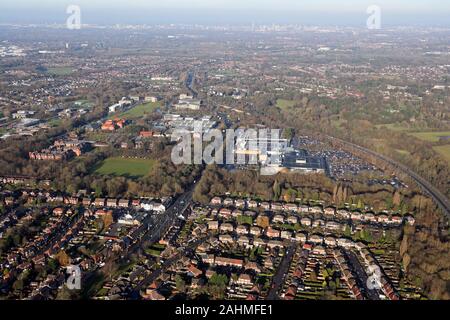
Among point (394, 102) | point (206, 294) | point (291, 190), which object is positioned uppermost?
point (394, 102)

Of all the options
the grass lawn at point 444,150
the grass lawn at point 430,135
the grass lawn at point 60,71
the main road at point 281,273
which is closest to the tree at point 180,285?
the main road at point 281,273

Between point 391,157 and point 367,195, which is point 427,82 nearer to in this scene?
point 391,157

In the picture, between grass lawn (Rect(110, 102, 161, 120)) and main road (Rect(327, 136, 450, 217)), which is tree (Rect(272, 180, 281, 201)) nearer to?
main road (Rect(327, 136, 450, 217))

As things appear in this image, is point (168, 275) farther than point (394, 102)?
No

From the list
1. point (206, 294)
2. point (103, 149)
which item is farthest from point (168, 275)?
point (103, 149)

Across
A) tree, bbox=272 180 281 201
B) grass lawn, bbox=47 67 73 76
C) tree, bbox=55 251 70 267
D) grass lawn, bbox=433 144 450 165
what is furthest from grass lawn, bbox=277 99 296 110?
grass lawn, bbox=47 67 73 76

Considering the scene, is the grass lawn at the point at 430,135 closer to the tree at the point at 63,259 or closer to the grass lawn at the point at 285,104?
the grass lawn at the point at 285,104
